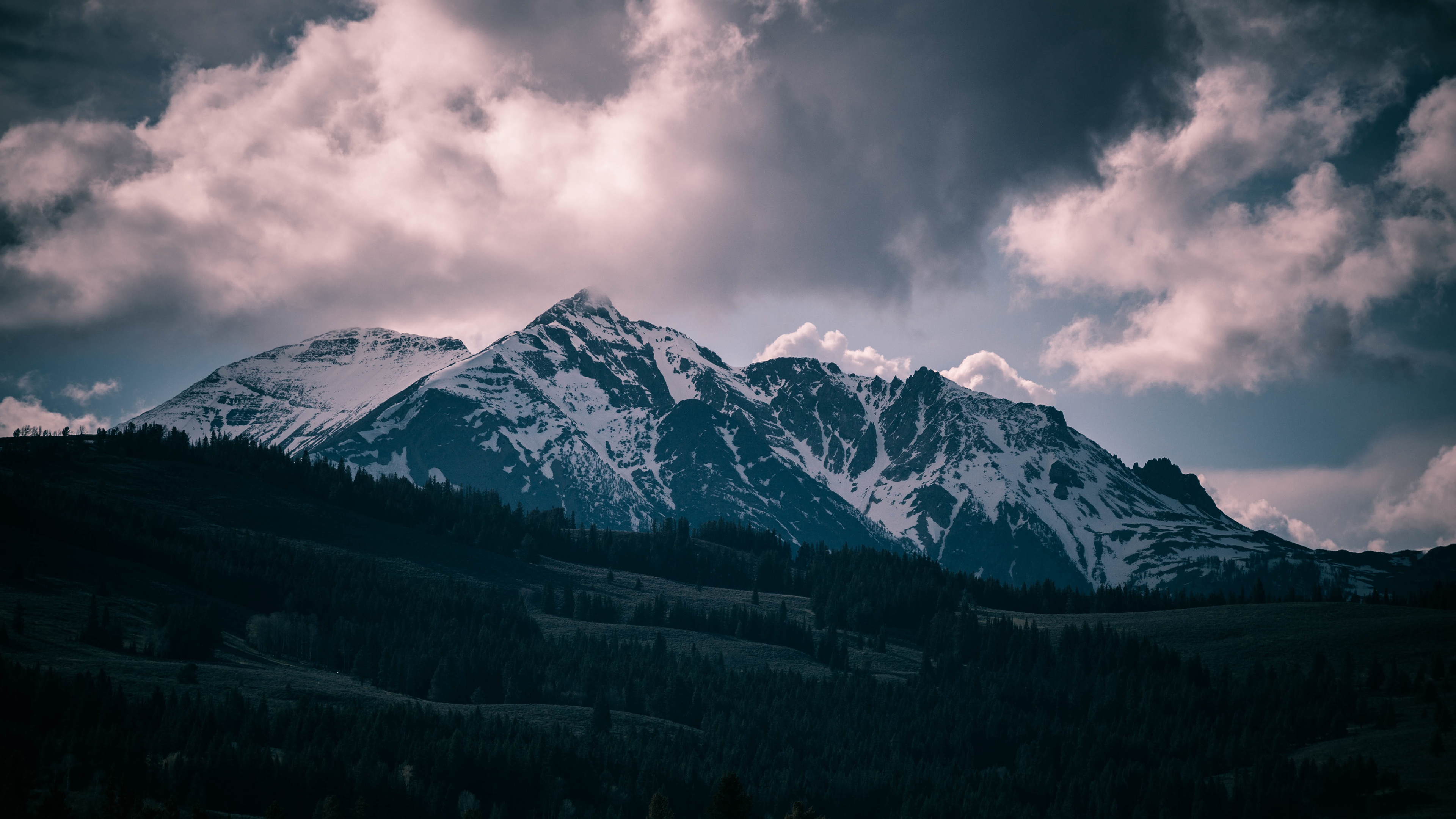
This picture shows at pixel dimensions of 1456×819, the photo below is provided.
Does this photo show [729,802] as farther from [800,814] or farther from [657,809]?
[657,809]

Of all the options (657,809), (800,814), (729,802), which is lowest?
(657,809)

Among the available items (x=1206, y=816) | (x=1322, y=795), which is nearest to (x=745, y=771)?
(x=1206, y=816)

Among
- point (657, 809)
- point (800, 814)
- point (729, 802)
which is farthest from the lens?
point (657, 809)

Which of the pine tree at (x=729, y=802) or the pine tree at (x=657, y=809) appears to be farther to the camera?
the pine tree at (x=657, y=809)

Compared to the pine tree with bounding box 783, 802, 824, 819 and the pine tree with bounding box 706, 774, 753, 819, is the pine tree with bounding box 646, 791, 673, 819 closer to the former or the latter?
the pine tree with bounding box 783, 802, 824, 819

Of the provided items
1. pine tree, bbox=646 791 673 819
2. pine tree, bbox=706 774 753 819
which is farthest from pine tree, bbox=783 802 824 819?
pine tree, bbox=646 791 673 819

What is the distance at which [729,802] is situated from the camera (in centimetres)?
9619

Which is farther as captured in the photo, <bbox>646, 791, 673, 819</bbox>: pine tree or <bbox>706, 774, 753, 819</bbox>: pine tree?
<bbox>646, 791, 673, 819</bbox>: pine tree

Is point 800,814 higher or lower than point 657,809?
higher

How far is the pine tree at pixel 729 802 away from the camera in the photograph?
315ft

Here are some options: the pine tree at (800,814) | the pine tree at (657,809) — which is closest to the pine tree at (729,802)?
the pine tree at (800,814)

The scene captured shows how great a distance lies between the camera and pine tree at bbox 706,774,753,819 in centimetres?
9600

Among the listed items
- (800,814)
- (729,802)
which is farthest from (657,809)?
(800,814)

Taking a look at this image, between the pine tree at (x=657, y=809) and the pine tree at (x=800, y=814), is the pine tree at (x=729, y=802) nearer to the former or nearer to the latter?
the pine tree at (x=800, y=814)
